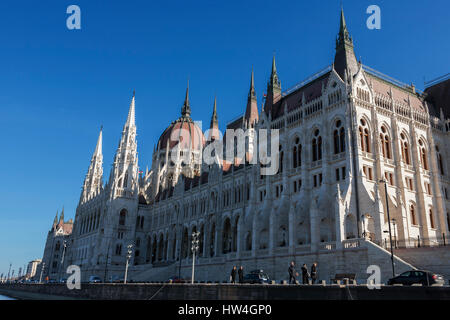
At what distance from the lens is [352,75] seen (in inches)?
1845

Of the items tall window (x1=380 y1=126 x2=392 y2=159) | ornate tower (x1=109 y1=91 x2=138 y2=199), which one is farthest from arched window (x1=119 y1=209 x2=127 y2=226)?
tall window (x1=380 y1=126 x2=392 y2=159)

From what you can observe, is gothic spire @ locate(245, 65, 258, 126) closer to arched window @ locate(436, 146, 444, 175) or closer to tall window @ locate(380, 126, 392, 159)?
tall window @ locate(380, 126, 392, 159)

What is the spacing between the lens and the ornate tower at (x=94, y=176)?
361 ft

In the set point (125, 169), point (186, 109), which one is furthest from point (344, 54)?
point (186, 109)

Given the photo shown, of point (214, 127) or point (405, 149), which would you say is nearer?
point (405, 149)

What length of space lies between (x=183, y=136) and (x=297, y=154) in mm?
62948

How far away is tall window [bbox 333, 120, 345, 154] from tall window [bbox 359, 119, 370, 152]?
6.47 feet

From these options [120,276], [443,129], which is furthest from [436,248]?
[120,276]

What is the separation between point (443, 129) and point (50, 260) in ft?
390

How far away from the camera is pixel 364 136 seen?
44688 millimetres

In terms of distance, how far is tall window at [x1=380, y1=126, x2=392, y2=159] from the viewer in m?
46.2

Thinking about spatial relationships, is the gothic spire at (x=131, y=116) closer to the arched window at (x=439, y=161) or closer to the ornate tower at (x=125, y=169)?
the ornate tower at (x=125, y=169)

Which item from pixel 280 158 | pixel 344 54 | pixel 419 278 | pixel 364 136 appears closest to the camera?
pixel 419 278

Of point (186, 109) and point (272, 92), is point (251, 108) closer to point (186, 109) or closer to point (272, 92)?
point (272, 92)
